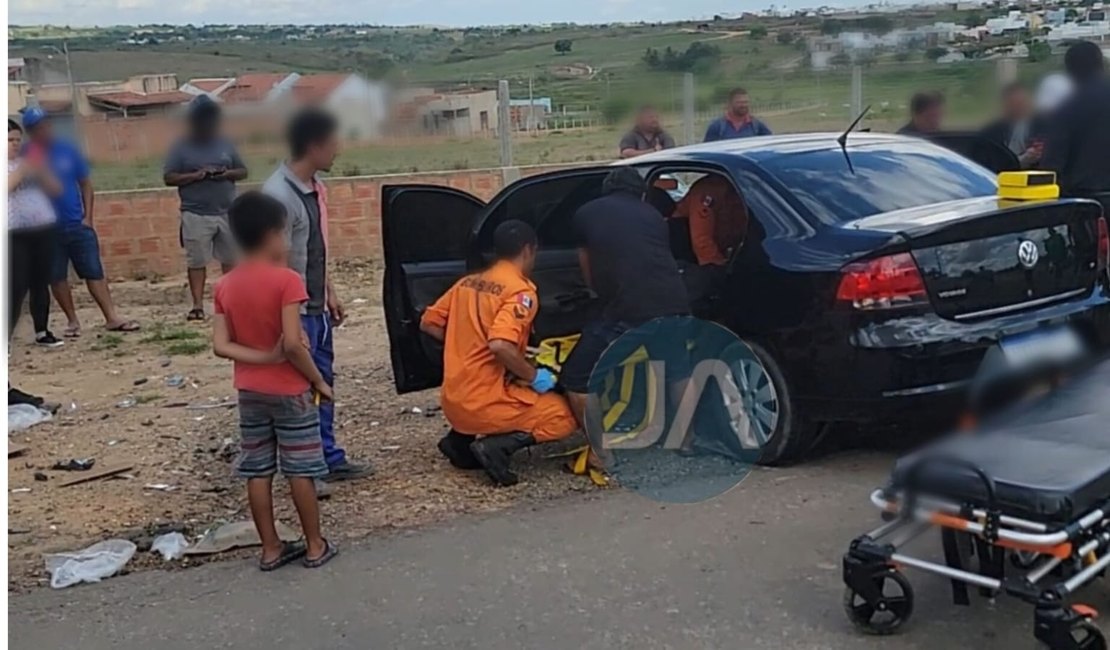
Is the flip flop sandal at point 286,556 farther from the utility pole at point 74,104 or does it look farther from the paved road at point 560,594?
the utility pole at point 74,104

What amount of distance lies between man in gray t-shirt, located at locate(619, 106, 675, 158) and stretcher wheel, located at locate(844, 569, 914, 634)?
4.89 m

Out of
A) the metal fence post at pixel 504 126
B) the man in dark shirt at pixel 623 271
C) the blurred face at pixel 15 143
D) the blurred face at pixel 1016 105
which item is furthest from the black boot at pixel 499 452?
the metal fence post at pixel 504 126

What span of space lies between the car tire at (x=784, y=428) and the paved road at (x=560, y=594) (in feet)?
0.81

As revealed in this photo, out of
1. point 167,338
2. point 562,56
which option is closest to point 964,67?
point 562,56

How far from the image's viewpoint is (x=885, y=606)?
12.2 feet

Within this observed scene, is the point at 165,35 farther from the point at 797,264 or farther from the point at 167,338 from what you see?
the point at 167,338

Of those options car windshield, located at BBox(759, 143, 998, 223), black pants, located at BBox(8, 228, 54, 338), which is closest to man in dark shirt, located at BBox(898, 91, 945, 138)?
car windshield, located at BBox(759, 143, 998, 223)

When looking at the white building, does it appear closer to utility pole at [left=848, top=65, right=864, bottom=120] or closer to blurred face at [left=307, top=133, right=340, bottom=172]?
utility pole at [left=848, top=65, right=864, bottom=120]

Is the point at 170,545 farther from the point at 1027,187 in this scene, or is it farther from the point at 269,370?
the point at 1027,187

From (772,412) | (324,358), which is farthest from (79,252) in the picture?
(772,412)

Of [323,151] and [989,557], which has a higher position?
[323,151]

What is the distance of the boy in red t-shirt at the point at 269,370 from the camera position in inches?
173

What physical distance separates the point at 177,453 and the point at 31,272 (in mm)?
1137

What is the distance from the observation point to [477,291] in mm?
5422
